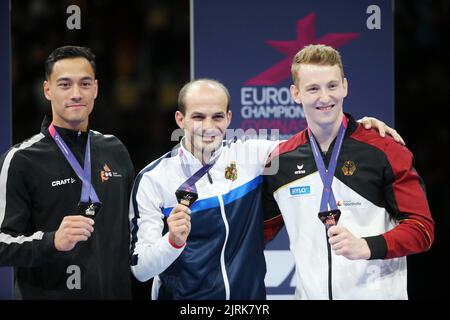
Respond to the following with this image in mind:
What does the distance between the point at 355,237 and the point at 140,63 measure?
2743 millimetres

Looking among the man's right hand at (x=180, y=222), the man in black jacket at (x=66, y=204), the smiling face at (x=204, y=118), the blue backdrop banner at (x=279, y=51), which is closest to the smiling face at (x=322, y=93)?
the smiling face at (x=204, y=118)

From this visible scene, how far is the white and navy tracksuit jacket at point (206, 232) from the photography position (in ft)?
10.3

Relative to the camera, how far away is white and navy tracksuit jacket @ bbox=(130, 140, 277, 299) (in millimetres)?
3137

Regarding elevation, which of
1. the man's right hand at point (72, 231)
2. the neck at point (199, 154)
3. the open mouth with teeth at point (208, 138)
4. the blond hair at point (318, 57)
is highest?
the blond hair at point (318, 57)

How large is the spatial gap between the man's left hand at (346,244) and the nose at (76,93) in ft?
4.66

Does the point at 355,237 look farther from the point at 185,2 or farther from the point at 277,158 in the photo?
the point at 185,2

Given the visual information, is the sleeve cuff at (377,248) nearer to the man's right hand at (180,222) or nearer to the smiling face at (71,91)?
the man's right hand at (180,222)

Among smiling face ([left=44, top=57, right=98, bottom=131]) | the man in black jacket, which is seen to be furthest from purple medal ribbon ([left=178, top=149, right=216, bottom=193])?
smiling face ([left=44, top=57, right=98, bottom=131])

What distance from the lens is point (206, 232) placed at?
315 centimetres

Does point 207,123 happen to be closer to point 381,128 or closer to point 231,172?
point 231,172

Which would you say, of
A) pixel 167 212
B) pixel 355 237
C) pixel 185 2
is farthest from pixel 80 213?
pixel 185 2

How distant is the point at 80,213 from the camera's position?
120 inches

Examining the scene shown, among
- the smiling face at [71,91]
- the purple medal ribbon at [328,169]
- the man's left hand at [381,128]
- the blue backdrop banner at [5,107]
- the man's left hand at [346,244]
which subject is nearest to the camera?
the man's left hand at [346,244]

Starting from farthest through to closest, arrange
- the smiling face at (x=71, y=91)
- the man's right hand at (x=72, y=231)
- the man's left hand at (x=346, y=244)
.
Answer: the smiling face at (x=71, y=91) → the man's right hand at (x=72, y=231) → the man's left hand at (x=346, y=244)
